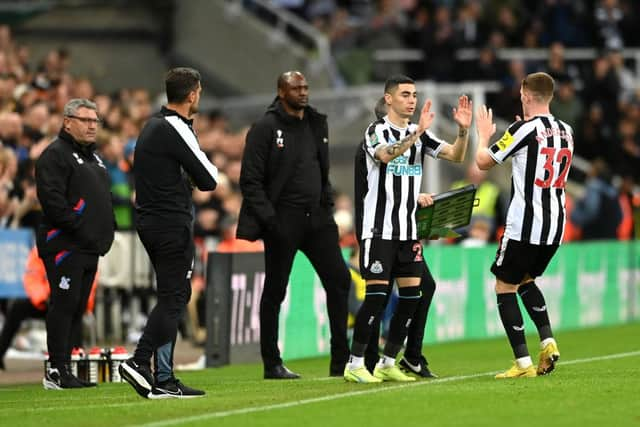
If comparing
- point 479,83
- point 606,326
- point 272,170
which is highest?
point 479,83

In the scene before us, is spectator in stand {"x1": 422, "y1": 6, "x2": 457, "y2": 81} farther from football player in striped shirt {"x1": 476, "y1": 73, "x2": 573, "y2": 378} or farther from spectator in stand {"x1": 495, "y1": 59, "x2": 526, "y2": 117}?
football player in striped shirt {"x1": 476, "y1": 73, "x2": 573, "y2": 378}

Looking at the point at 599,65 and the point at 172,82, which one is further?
the point at 599,65

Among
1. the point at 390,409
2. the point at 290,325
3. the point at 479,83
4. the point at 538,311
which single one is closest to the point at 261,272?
the point at 290,325

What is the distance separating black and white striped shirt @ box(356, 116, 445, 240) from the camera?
11727mm

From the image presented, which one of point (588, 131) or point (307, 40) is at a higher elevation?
point (307, 40)

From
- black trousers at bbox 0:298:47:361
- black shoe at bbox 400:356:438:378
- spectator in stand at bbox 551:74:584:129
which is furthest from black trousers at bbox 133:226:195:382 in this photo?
spectator in stand at bbox 551:74:584:129

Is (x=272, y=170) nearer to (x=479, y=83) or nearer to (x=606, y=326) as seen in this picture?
(x=606, y=326)

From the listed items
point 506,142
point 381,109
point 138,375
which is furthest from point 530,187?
point 138,375

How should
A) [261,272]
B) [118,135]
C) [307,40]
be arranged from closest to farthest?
[261,272], [118,135], [307,40]

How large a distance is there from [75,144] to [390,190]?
2814 mm

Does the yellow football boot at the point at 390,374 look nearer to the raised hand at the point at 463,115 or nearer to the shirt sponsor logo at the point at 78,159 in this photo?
the raised hand at the point at 463,115

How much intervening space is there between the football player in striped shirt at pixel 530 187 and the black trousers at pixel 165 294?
7.42 ft

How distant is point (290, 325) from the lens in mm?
16250

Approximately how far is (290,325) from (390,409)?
20.8ft
